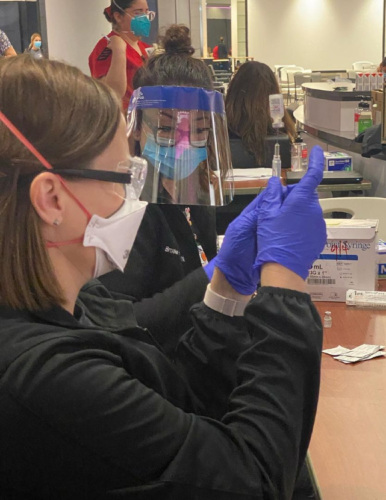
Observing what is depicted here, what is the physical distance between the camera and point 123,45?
3695 millimetres

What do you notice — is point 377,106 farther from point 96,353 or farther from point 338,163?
point 96,353

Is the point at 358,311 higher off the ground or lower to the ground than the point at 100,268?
lower

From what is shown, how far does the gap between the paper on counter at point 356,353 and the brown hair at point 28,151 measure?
807 mm

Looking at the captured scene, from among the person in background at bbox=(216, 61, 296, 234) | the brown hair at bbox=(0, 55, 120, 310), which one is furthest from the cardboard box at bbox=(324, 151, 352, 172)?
the brown hair at bbox=(0, 55, 120, 310)

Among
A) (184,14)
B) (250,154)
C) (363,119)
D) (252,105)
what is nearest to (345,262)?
(250,154)

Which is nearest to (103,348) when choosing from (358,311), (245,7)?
(358,311)

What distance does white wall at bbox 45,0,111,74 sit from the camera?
18.0 ft

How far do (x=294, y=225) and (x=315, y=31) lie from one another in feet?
47.8

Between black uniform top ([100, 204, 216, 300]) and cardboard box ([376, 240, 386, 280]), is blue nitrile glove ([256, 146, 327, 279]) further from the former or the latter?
cardboard box ([376, 240, 386, 280])

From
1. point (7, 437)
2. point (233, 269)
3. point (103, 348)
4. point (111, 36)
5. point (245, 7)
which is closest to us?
point (7, 437)

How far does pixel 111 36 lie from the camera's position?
3738 millimetres

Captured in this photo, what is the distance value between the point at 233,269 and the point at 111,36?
2.80m

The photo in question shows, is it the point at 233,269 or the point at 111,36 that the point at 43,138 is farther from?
the point at 111,36

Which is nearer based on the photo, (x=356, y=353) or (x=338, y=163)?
(x=356, y=353)
